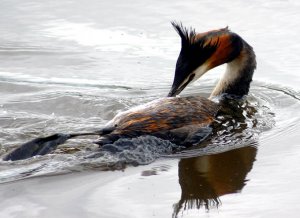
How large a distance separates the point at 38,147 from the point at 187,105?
146cm

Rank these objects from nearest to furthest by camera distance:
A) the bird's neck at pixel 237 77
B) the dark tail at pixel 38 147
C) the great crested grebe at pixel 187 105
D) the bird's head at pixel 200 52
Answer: the dark tail at pixel 38 147 < the great crested grebe at pixel 187 105 < the bird's head at pixel 200 52 < the bird's neck at pixel 237 77

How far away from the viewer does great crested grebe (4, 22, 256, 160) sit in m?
6.45

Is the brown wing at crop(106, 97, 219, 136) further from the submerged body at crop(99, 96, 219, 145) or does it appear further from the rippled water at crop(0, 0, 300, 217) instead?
the rippled water at crop(0, 0, 300, 217)

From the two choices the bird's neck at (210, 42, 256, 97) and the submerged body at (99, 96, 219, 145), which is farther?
the bird's neck at (210, 42, 256, 97)

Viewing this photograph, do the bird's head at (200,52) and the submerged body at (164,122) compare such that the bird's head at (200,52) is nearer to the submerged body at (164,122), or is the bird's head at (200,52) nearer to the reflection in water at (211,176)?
the submerged body at (164,122)

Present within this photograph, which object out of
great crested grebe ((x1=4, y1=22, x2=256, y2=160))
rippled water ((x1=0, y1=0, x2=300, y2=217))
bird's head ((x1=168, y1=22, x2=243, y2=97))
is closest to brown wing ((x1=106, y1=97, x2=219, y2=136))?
great crested grebe ((x1=4, y1=22, x2=256, y2=160))

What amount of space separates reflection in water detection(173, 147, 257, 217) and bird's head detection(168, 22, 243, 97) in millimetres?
976

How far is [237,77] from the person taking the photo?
8.17 metres

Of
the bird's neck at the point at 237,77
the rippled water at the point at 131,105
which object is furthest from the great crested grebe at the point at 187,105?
the rippled water at the point at 131,105

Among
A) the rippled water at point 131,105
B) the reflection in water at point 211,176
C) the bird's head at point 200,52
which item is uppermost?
the bird's head at point 200,52

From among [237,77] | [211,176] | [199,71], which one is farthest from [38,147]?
[237,77]

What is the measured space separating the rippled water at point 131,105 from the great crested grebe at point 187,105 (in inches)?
4.2

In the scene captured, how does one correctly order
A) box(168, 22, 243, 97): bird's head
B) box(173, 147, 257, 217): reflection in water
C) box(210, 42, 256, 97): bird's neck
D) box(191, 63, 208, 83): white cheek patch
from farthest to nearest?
box(210, 42, 256, 97): bird's neck → box(191, 63, 208, 83): white cheek patch → box(168, 22, 243, 97): bird's head → box(173, 147, 257, 217): reflection in water

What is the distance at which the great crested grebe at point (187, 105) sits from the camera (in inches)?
254
